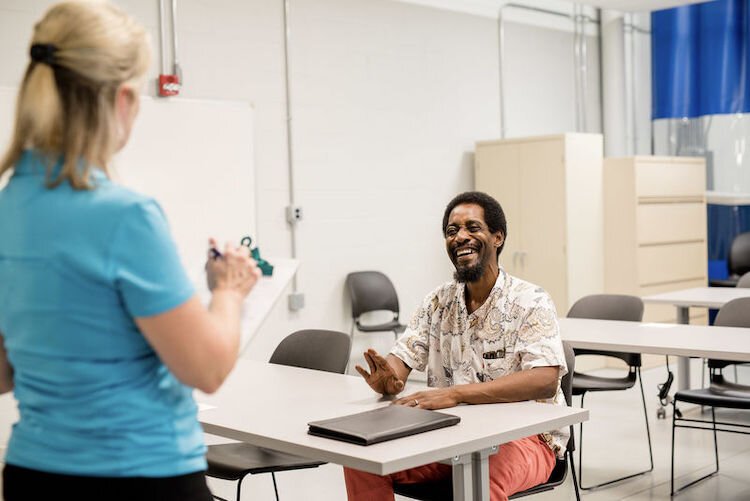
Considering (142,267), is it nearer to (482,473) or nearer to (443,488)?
(482,473)

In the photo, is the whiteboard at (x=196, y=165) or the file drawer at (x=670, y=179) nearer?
the whiteboard at (x=196, y=165)

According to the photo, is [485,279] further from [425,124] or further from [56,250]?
[425,124]

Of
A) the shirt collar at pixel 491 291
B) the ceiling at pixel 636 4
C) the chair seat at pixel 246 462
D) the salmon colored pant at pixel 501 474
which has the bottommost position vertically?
the chair seat at pixel 246 462

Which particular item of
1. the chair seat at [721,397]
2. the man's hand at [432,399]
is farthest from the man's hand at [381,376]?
the chair seat at [721,397]

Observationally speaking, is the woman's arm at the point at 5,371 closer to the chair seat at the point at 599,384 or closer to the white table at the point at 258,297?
the white table at the point at 258,297

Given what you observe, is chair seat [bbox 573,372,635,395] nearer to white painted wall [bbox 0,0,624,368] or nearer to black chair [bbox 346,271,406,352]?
black chair [bbox 346,271,406,352]

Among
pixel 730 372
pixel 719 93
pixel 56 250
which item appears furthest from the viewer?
pixel 719 93

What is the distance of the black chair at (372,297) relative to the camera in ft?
21.4

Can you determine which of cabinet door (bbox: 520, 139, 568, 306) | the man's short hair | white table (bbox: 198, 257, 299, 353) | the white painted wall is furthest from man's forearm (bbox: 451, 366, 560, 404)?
cabinet door (bbox: 520, 139, 568, 306)

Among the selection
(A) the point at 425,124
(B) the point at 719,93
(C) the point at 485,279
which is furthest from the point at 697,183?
(C) the point at 485,279

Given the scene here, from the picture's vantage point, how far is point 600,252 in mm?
7316

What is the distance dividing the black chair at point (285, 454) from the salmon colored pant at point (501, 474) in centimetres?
19

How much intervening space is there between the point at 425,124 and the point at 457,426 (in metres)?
5.11

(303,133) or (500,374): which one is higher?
(303,133)
